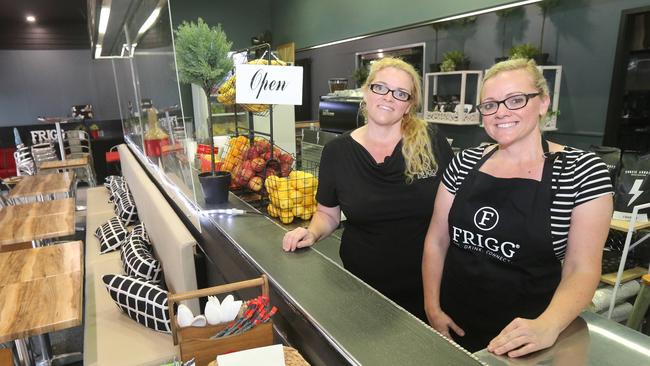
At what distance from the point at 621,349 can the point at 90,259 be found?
362 cm

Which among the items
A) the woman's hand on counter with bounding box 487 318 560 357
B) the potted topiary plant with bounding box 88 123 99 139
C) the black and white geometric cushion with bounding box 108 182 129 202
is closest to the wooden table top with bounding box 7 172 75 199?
the black and white geometric cushion with bounding box 108 182 129 202

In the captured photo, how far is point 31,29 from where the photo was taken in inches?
382

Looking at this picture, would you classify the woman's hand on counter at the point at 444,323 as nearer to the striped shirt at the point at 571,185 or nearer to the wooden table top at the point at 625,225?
the striped shirt at the point at 571,185

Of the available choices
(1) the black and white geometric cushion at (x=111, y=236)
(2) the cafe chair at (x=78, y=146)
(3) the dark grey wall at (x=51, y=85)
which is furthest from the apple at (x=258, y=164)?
(3) the dark grey wall at (x=51, y=85)

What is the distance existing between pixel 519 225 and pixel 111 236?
11.2 feet

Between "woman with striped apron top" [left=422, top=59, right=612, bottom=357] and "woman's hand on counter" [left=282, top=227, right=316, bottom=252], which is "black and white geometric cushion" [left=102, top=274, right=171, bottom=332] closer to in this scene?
"woman's hand on counter" [left=282, top=227, right=316, bottom=252]

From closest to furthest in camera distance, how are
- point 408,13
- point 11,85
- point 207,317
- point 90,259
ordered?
point 207,317
point 90,259
point 408,13
point 11,85

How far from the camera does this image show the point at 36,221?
10.9 feet

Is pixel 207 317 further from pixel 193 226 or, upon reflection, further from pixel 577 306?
pixel 193 226

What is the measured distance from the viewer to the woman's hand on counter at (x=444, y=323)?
1414mm

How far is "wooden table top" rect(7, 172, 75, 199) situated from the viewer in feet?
14.1

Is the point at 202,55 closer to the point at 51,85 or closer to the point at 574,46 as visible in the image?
the point at 574,46

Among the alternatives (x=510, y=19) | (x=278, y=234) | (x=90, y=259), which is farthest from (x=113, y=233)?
(x=510, y=19)

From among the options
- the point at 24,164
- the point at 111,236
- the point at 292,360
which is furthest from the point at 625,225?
the point at 24,164
